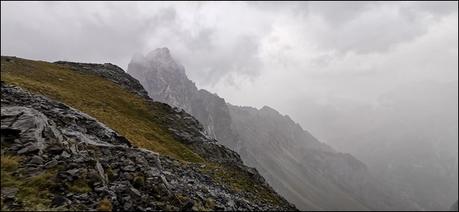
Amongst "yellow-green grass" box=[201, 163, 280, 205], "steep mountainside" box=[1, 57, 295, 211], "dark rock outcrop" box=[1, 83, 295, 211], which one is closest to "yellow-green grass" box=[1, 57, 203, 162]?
"steep mountainside" box=[1, 57, 295, 211]

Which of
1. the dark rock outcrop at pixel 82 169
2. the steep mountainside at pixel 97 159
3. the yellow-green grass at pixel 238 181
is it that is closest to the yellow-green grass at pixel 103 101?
the steep mountainside at pixel 97 159

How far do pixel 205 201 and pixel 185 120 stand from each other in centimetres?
4181

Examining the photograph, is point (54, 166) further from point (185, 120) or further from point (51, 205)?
point (185, 120)

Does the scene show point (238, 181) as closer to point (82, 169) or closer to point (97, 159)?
point (97, 159)

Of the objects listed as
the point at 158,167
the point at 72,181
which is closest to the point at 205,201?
the point at 158,167

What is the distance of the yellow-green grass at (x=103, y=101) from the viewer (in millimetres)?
49531

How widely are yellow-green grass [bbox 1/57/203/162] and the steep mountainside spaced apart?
28 centimetres

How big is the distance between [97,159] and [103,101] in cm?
3792

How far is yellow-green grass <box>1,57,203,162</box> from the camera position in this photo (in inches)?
1950

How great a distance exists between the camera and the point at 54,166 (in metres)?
22.4

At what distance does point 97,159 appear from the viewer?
1037 inches

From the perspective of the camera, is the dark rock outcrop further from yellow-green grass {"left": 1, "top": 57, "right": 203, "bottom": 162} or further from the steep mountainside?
yellow-green grass {"left": 1, "top": 57, "right": 203, "bottom": 162}

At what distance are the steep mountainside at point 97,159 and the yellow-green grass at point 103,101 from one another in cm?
28

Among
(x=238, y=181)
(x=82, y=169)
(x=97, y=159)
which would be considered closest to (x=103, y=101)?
(x=238, y=181)
